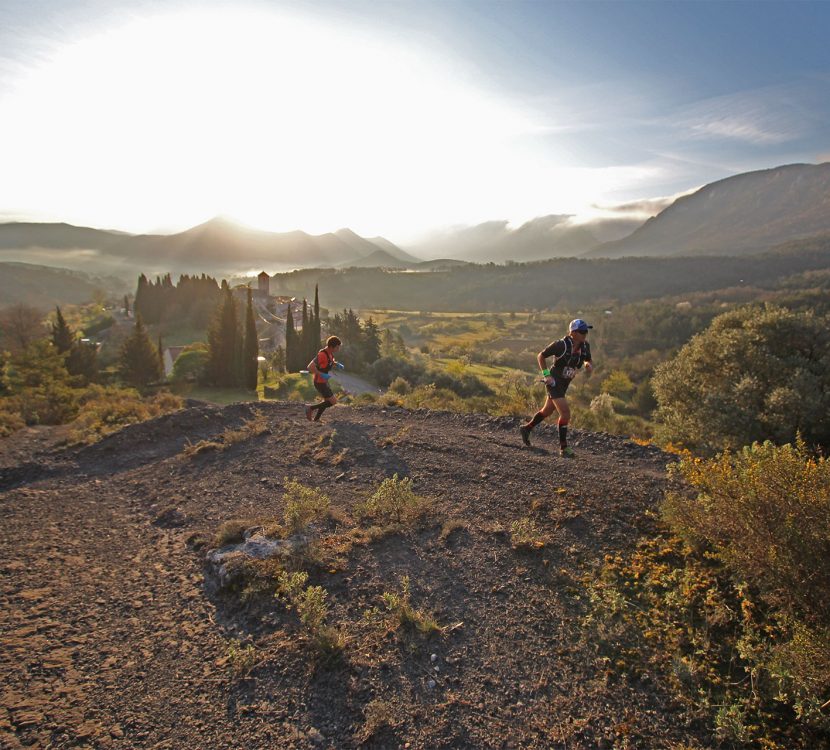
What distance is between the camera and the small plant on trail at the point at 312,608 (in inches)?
177

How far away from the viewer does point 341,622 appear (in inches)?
194

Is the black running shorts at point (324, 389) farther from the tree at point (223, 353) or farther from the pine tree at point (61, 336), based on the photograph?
the pine tree at point (61, 336)

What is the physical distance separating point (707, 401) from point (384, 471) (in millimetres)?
12189

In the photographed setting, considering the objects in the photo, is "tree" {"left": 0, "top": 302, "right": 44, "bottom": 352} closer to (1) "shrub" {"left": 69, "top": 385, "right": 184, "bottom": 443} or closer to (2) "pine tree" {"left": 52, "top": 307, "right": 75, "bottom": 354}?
(2) "pine tree" {"left": 52, "top": 307, "right": 75, "bottom": 354}

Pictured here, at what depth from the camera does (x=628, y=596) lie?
5.14m

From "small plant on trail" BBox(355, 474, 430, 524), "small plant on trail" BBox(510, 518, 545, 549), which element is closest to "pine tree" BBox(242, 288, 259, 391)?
"small plant on trail" BBox(355, 474, 430, 524)

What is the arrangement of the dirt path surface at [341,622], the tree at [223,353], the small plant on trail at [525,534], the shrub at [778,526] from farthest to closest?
the tree at [223,353]
the small plant on trail at [525,534]
the shrub at [778,526]
the dirt path surface at [341,622]

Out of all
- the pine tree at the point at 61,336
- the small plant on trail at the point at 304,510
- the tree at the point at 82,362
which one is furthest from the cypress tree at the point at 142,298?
the small plant on trail at the point at 304,510

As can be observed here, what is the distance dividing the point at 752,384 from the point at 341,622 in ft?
51.0

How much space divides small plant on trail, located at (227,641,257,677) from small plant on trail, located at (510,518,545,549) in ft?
11.0

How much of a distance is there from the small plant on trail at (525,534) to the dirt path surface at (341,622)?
A: 139 millimetres

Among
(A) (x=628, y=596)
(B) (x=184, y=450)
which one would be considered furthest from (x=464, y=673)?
(B) (x=184, y=450)

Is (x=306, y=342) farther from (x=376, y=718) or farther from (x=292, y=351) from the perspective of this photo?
(x=376, y=718)

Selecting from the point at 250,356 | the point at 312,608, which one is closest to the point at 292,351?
the point at 250,356
